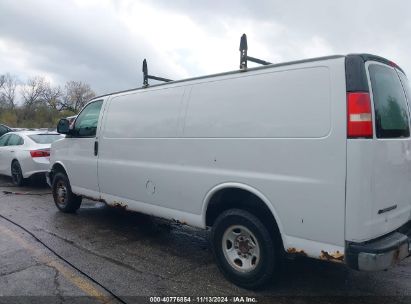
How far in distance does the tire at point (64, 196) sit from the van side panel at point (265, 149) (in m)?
2.32

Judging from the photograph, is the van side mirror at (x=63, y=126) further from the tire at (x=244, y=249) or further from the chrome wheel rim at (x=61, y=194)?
the tire at (x=244, y=249)

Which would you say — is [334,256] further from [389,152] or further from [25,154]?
[25,154]

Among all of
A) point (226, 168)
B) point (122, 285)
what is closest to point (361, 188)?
point (226, 168)

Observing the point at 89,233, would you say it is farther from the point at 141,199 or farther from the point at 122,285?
the point at 122,285

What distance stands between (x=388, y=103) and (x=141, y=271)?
3.08 m

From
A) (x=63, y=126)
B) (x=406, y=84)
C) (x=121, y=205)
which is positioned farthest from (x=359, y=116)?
(x=63, y=126)

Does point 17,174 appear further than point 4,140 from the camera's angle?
No

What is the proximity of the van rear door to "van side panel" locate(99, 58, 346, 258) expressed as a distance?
0.30m

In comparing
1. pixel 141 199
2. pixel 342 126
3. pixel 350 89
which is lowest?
pixel 141 199

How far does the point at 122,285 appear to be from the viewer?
3.96 meters

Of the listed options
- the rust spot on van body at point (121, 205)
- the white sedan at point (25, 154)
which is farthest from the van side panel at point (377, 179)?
the white sedan at point (25, 154)

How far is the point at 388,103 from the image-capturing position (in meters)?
3.44

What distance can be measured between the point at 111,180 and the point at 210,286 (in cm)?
243

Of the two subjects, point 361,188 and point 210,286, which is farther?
point 210,286
